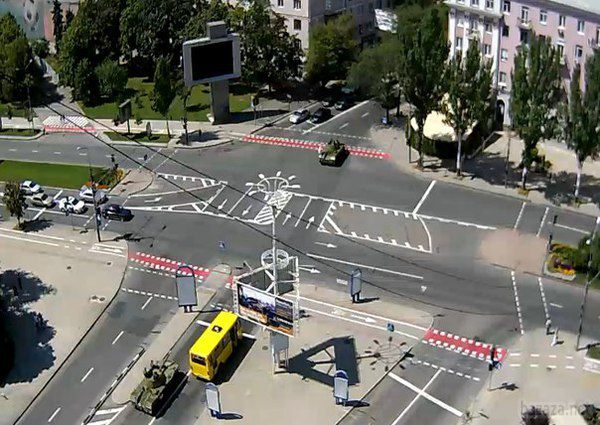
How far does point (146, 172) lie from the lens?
10025 cm

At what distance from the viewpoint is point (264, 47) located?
380ft

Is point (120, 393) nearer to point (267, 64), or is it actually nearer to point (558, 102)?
point (558, 102)

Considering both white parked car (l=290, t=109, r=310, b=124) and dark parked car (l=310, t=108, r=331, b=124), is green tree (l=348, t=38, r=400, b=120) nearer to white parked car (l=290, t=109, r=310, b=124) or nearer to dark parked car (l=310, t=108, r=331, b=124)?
dark parked car (l=310, t=108, r=331, b=124)

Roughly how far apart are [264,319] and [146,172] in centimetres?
3977

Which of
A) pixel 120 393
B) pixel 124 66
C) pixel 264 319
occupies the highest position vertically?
pixel 124 66

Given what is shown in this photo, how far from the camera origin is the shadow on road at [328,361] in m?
68.0

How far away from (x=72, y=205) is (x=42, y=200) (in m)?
3.88

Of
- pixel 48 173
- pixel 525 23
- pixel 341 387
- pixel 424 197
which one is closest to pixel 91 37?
pixel 48 173

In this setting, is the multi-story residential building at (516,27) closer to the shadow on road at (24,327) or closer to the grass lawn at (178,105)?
the grass lawn at (178,105)

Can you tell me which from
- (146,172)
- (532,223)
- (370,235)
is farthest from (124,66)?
(532,223)

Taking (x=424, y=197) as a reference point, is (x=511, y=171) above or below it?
above

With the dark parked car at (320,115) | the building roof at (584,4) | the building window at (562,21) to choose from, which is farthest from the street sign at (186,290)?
the building roof at (584,4)

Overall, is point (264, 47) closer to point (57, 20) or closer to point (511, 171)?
point (511, 171)

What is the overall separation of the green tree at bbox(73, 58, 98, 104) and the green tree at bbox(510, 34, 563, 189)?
195ft
